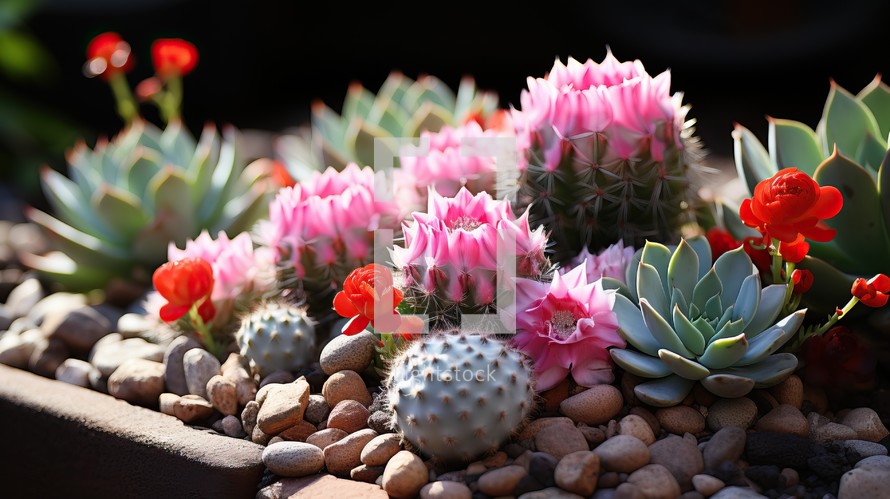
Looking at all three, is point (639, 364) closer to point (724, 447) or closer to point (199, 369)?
point (724, 447)

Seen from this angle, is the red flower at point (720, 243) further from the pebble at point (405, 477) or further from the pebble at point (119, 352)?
the pebble at point (119, 352)

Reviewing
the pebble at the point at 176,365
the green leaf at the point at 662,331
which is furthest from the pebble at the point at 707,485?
the pebble at the point at 176,365

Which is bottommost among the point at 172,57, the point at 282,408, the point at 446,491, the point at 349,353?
the point at 446,491

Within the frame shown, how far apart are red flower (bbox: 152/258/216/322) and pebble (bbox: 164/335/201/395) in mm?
113

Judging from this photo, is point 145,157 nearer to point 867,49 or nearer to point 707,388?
point 707,388

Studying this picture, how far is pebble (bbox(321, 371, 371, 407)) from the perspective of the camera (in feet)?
5.90

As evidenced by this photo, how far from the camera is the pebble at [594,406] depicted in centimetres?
169

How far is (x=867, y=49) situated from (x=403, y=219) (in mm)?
4034

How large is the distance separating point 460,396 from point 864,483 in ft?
2.16

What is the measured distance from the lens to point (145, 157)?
8.41ft

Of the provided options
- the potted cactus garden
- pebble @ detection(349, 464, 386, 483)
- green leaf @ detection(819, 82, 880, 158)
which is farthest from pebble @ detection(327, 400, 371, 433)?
green leaf @ detection(819, 82, 880, 158)

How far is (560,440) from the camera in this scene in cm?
161

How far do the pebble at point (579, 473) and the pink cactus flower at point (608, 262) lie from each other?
0.44 metres

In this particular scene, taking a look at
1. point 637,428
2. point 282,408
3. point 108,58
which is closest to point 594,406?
point 637,428
